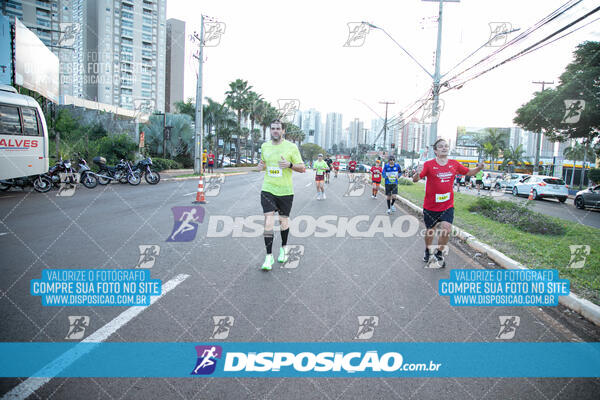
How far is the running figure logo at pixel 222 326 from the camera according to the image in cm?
343

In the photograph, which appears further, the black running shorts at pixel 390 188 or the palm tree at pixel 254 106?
the palm tree at pixel 254 106

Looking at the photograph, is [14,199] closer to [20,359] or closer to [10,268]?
[10,268]

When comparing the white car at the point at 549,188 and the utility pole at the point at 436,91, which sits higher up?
the utility pole at the point at 436,91

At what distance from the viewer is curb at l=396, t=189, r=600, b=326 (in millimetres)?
4292

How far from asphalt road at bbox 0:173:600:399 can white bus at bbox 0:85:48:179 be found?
19.3 feet

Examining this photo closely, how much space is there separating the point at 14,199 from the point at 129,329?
37.1 feet

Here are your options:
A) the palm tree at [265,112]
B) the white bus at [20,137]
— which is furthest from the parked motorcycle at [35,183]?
the palm tree at [265,112]

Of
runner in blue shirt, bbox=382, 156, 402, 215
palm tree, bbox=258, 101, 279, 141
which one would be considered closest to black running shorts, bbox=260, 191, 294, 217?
runner in blue shirt, bbox=382, 156, 402, 215

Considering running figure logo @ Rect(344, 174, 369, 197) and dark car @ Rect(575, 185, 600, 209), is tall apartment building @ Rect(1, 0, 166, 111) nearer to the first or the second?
running figure logo @ Rect(344, 174, 369, 197)

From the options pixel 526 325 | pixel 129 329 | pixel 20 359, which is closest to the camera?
pixel 20 359

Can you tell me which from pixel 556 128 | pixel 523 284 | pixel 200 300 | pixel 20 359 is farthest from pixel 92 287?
pixel 556 128

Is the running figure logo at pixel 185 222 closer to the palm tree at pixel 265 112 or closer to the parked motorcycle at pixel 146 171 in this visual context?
the parked motorcycle at pixel 146 171

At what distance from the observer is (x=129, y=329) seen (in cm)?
345

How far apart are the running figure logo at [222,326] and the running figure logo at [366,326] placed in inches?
45.4
